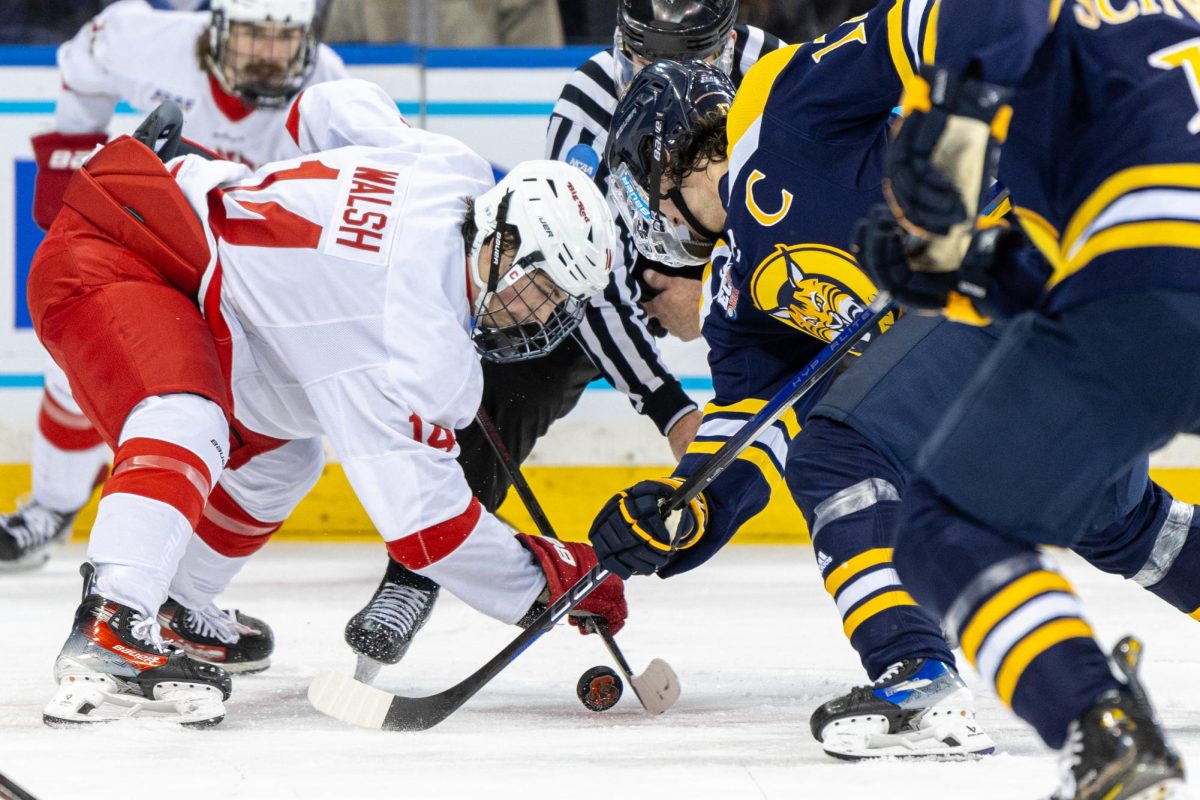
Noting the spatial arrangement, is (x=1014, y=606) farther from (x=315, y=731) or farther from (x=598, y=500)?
(x=598, y=500)

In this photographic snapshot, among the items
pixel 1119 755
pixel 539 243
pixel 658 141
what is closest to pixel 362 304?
pixel 539 243

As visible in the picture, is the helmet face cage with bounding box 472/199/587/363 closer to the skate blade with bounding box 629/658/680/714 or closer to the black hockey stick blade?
the black hockey stick blade

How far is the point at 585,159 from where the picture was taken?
10.9 feet

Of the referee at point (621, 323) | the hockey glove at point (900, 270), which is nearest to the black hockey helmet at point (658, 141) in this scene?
the referee at point (621, 323)

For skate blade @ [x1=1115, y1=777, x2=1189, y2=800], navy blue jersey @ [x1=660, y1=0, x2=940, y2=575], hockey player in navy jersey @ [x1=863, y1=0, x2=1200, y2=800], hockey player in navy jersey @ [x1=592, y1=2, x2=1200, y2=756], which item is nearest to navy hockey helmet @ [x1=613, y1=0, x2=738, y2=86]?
hockey player in navy jersey @ [x1=592, y1=2, x2=1200, y2=756]

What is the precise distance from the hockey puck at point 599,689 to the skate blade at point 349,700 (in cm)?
29

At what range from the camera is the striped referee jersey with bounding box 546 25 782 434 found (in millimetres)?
A: 3229

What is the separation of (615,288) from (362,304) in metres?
0.95

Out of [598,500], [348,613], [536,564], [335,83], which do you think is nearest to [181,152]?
[335,83]

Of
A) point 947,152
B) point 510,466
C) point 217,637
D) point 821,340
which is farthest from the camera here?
point 510,466

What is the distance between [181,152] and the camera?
10.4 feet

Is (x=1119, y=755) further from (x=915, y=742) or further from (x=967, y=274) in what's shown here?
(x=915, y=742)

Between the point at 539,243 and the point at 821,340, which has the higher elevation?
the point at 539,243

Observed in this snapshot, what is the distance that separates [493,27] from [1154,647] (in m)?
2.35
